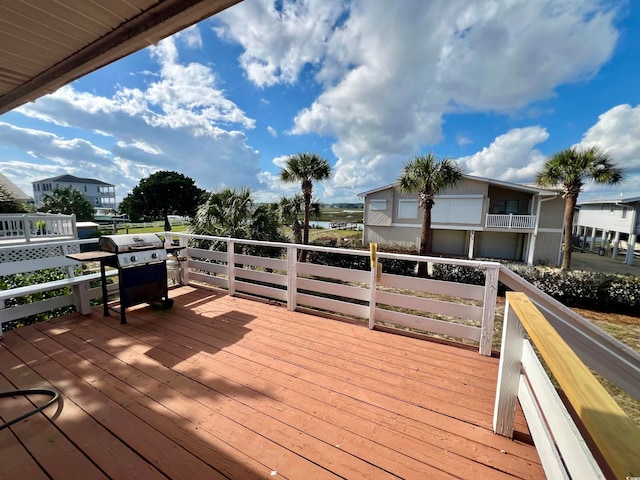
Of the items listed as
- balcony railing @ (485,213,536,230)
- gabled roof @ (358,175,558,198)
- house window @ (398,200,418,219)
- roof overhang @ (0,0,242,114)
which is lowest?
balcony railing @ (485,213,536,230)

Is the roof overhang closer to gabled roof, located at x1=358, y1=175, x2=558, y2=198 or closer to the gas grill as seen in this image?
the gas grill

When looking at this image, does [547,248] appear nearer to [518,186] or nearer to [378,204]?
[518,186]

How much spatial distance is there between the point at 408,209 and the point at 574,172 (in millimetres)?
7515

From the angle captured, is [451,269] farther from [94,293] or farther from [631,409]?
[94,293]

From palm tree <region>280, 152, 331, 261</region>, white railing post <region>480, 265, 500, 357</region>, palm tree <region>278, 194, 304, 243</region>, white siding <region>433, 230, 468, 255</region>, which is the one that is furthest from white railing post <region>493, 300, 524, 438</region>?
white siding <region>433, 230, 468, 255</region>

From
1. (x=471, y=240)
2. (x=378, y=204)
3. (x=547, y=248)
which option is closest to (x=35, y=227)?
(x=378, y=204)

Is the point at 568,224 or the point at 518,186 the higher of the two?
the point at 518,186

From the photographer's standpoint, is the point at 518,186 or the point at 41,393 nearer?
the point at 41,393

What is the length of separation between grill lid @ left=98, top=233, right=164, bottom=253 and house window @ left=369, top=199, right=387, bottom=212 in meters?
14.7

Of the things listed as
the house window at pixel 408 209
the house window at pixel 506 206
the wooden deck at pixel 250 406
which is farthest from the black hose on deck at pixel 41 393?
the house window at pixel 506 206

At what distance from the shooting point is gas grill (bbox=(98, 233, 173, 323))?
3.29m

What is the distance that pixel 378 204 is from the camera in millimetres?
16922

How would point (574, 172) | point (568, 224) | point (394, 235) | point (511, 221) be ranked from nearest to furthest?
point (574, 172)
point (568, 224)
point (511, 221)
point (394, 235)

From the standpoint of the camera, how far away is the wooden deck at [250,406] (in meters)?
1.50
